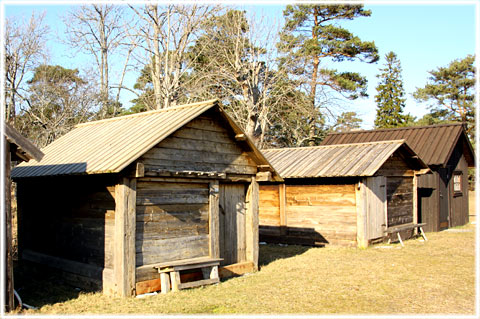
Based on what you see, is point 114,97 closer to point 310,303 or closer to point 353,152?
point 353,152

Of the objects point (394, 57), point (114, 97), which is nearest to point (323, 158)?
point (114, 97)

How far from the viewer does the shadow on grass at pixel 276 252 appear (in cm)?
1448

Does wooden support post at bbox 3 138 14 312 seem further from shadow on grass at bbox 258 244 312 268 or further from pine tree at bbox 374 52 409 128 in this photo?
pine tree at bbox 374 52 409 128

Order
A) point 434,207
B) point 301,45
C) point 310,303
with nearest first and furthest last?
point 310,303
point 434,207
point 301,45

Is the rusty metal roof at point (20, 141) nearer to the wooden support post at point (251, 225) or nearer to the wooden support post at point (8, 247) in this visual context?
the wooden support post at point (8, 247)

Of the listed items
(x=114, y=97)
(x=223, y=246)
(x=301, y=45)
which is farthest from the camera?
(x=301, y=45)

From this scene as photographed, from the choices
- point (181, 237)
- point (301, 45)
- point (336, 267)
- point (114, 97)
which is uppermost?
point (301, 45)

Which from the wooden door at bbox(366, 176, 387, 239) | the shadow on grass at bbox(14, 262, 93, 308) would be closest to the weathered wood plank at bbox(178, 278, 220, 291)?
the shadow on grass at bbox(14, 262, 93, 308)

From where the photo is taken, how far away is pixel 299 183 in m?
17.9

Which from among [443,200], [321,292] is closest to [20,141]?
[321,292]

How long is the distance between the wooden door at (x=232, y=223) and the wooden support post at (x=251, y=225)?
0.12m

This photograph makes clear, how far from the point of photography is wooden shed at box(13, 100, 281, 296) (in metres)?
9.84

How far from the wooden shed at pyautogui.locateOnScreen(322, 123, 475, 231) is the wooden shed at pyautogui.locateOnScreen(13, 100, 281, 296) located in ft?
37.9

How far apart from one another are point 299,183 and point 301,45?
17.0 meters
